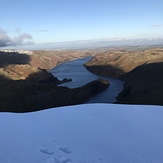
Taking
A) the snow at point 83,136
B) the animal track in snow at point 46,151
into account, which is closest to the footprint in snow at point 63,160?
the snow at point 83,136

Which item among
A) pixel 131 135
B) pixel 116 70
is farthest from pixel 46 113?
pixel 116 70

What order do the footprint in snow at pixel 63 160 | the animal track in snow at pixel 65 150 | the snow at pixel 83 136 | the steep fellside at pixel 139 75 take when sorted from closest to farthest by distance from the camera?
the footprint in snow at pixel 63 160, the snow at pixel 83 136, the animal track in snow at pixel 65 150, the steep fellside at pixel 139 75

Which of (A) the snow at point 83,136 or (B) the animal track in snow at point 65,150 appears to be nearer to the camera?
(A) the snow at point 83,136

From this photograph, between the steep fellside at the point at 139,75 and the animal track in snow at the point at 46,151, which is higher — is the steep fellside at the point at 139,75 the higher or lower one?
the lower one

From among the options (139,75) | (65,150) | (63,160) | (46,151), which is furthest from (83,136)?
(139,75)

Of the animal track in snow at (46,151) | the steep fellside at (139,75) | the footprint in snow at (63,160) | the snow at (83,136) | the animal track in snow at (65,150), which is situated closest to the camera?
the footprint in snow at (63,160)

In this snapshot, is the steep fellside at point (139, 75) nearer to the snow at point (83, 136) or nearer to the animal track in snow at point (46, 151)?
the snow at point (83, 136)

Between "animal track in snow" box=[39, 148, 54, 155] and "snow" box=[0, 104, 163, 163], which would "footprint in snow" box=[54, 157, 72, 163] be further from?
"animal track in snow" box=[39, 148, 54, 155]

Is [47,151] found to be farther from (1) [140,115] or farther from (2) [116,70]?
(2) [116,70]
